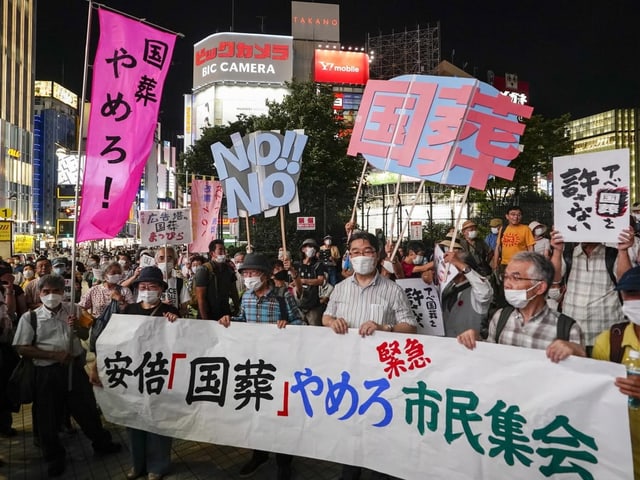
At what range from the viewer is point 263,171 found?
605 centimetres

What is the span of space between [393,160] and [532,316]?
2726mm

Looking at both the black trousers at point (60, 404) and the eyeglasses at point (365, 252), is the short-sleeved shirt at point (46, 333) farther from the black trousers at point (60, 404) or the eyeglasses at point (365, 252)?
the eyeglasses at point (365, 252)

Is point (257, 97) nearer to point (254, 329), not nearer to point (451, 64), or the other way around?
point (451, 64)

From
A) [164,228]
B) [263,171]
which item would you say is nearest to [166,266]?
[164,228]

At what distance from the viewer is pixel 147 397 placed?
3.85 m

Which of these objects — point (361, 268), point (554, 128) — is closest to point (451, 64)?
point (554, 128)

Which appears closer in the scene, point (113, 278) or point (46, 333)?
point (46, 333)

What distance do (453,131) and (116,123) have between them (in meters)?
3.55

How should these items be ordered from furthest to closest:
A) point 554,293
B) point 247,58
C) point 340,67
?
point 247,58 → point 340,67 → point 554,293

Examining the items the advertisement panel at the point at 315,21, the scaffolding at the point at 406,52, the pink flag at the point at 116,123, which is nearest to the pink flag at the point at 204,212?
the pink flag at the point at 116,123

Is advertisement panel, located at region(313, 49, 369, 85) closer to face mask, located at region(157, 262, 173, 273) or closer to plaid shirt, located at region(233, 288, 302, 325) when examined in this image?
face mask, located at region(157, 262, 173, 273)

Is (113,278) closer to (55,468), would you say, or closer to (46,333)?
(46,333)

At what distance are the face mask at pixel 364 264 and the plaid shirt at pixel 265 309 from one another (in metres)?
0.79

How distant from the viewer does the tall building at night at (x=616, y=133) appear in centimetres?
8784
